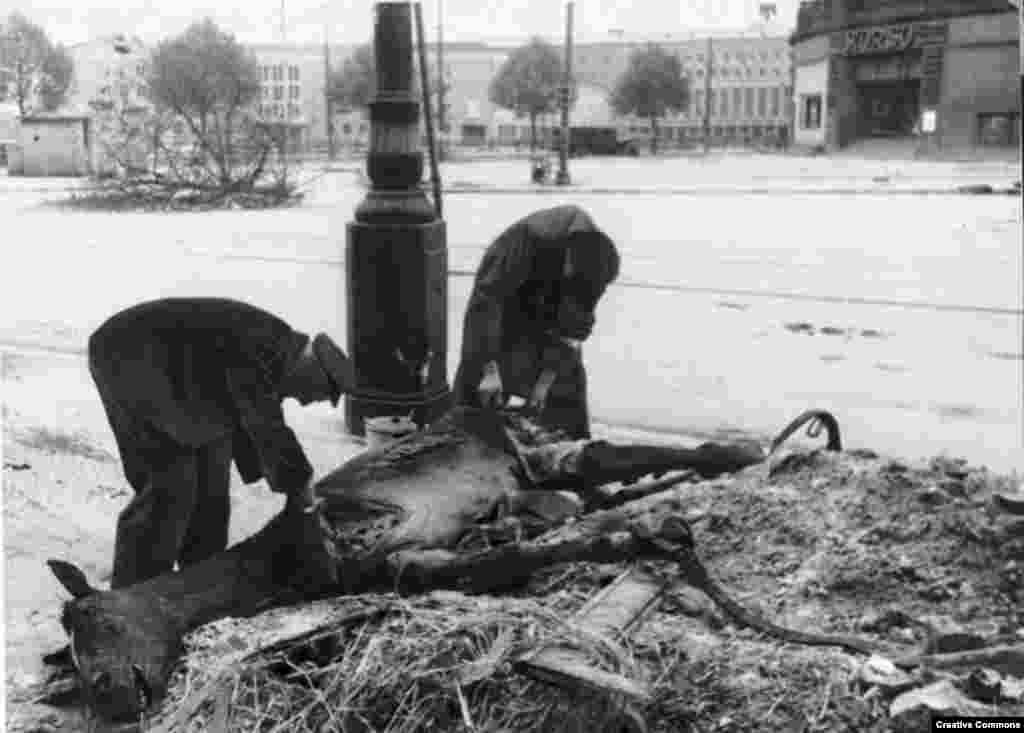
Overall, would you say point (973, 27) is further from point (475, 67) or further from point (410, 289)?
point (410, 289)

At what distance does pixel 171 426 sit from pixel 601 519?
1382 mm

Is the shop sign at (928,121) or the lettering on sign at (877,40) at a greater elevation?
the lettering on sign at (877,40)

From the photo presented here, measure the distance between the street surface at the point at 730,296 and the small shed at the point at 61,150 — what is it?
36 centimetres

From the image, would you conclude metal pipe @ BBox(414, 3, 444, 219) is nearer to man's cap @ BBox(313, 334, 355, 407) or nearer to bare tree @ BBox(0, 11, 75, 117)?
bare tree @ BBox(0, 11, 75, 117)

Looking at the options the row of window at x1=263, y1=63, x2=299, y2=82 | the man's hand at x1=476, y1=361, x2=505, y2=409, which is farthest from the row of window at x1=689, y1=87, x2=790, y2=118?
the man's hand at x1=476, y1=361, x2=505, y2=409

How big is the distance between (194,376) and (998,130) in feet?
151

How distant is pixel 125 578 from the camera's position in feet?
12.1

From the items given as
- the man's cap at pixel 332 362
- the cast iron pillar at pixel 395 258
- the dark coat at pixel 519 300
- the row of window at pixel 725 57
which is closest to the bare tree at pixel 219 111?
the cast iron pillar at pixel 395 258

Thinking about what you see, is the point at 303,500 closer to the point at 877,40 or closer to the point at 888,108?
the point at 877,40

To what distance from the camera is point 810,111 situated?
53.8 meters

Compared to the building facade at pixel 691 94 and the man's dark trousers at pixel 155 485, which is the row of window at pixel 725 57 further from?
the man's dark trousers at pixel 155 485

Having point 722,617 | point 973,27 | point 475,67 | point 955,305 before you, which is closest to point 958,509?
point 722,617

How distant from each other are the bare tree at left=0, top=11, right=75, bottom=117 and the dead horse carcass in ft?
5.92

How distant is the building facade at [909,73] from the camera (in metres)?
44.4
